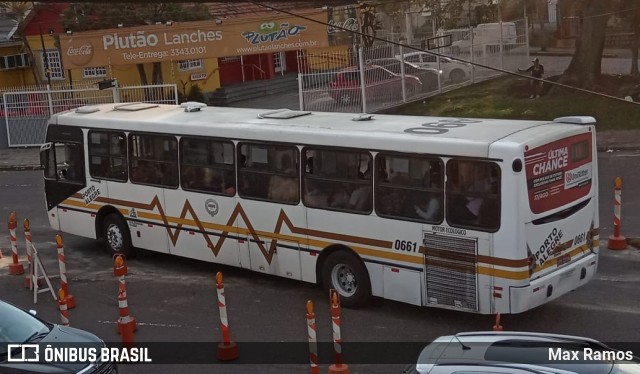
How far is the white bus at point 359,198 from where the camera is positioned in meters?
11.0

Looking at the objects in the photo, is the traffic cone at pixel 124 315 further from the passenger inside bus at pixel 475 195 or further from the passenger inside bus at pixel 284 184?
the passenger inside bus at pixel 475 195

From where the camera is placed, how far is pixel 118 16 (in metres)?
36.0

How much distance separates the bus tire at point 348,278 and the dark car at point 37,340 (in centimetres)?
403

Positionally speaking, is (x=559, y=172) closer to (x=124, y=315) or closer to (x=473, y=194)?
(x=473, y=194)

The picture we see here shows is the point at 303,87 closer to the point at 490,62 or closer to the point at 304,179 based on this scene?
the point at 490,62

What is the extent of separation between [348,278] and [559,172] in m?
3.38

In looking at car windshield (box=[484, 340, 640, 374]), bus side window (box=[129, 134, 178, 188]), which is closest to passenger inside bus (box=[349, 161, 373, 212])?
bus side window (box=[129, 134, 178, 188])

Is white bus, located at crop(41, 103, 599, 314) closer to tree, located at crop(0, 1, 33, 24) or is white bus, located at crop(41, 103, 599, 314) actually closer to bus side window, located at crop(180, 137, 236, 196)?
bus side window, located at crop(180, 137, 236, 196)

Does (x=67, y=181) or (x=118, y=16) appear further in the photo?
(x=118, y=16)

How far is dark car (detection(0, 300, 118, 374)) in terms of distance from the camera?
891cm

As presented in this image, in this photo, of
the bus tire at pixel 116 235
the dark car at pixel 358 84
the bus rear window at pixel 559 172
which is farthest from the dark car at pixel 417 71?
the bus rear window at pixel 559 172

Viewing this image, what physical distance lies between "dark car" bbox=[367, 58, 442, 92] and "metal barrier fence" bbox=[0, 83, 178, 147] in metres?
7.24

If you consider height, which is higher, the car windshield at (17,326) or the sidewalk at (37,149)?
the car windshield at (17,326)

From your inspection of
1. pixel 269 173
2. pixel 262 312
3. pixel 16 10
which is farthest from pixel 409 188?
pixel 16 10
